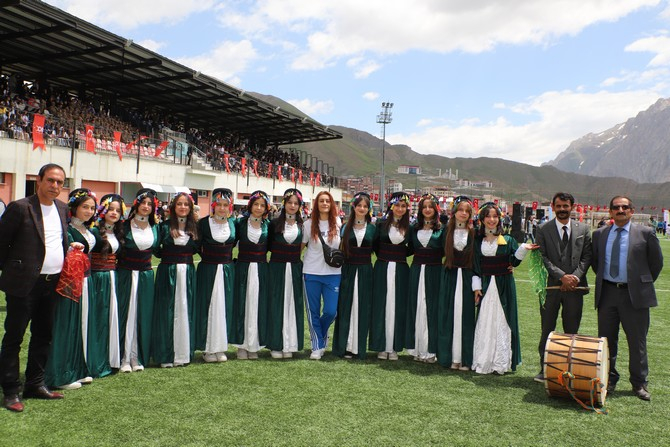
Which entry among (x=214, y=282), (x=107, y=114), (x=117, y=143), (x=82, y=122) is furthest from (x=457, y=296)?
(x=107, y=114)

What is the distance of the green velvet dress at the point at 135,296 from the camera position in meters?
5.10

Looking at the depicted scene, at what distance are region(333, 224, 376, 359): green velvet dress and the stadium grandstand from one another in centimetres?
1390

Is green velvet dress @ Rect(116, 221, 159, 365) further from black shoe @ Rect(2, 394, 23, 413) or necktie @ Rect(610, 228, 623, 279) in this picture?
necktie @ Rect(610, 228, 623, 279)

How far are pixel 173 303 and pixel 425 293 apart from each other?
8.43 ft

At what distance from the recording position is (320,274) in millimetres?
5758

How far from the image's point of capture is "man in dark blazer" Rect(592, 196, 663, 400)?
4727mm

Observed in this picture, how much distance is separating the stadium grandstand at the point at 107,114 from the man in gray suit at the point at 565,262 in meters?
15.3

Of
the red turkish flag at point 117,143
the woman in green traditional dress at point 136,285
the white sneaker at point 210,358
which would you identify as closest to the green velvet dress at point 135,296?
the woman in green traditional dress at point 136,285

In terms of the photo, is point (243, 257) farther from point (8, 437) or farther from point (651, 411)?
point (651, 411)

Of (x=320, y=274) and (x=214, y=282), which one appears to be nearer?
(x=214, y=282)

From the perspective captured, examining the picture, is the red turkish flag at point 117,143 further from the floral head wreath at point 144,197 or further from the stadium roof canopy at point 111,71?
the floral head wreath at point 144,197

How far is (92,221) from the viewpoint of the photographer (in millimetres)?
4832

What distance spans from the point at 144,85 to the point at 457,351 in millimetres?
22100

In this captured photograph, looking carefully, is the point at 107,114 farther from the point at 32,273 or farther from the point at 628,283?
the point at 628,283
